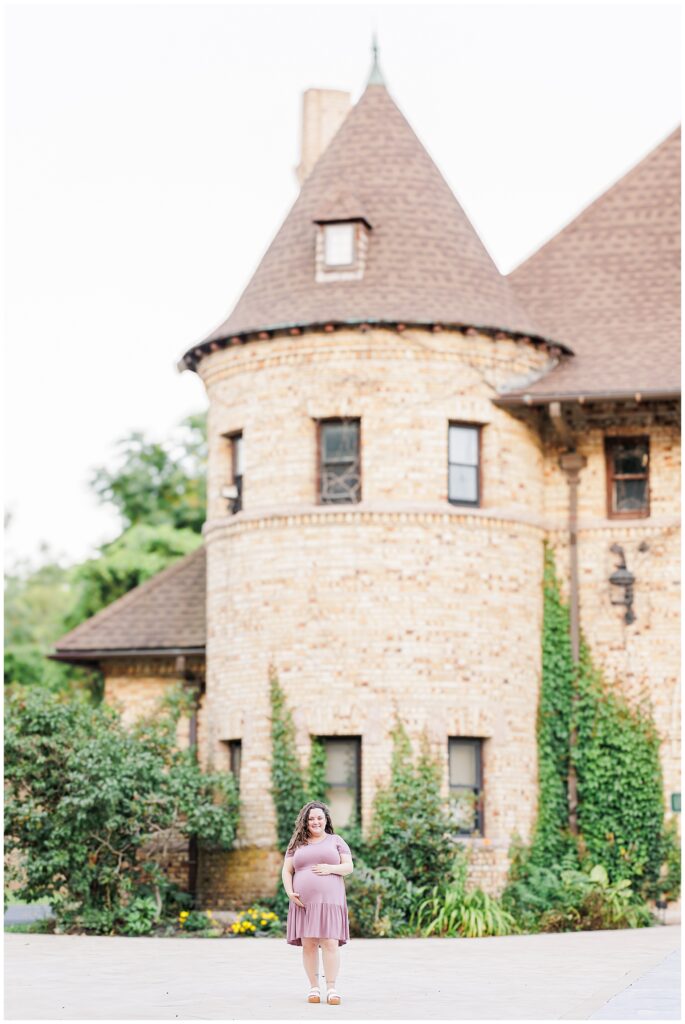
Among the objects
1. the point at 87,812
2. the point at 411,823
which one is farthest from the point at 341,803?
the point at 87,812

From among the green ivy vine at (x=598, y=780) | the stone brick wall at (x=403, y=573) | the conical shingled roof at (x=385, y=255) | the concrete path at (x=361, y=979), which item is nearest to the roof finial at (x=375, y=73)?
the conical shingled roof at (x=385, y=255)

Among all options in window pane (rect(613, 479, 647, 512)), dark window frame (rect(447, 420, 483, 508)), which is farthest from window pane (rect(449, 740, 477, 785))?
window pane (rect(613, 479, 647, 512))

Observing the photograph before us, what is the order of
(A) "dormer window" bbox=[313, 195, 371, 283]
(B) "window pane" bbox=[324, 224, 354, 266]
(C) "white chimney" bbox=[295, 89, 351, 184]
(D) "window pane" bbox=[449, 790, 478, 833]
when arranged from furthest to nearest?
(C) "white chimney" bbox=[295, 89, 351, 184]
(B) "window pane" bbox=[324, 224, 354, 266]
(A) "dormer window" bbox=[313, 195, 371, 283]
(D) "window pane" bbox=[449, 790, 478, 833]

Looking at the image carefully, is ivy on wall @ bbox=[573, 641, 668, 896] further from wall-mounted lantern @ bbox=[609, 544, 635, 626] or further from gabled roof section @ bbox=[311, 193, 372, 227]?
gabled roof section @ bbox=[311, 193, 372, 227]

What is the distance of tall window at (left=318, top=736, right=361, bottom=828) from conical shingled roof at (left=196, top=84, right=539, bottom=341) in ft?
18.7

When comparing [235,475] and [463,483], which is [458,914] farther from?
[235,475]

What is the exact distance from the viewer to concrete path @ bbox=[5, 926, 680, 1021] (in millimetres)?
12531

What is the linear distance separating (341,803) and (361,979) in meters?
7.59

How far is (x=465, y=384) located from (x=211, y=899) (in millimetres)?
7878

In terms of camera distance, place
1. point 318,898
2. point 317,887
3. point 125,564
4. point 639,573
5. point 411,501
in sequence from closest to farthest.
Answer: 1. point 318,898
2. point 317,887
3. point 411,501
4. point 639,573
5. point 125,564

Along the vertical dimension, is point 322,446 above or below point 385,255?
below

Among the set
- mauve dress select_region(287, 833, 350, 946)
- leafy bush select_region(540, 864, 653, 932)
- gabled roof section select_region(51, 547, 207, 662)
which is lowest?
leafy bush select_region(540, 864, 653, 932)

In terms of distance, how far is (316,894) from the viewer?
520 inches

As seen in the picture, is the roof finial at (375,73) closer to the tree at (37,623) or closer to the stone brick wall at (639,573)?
the stone brick wall at (639,573)
